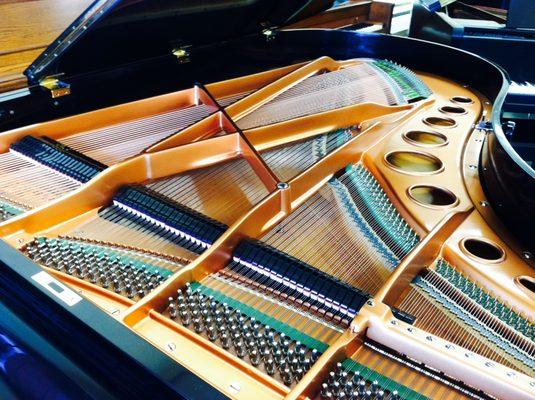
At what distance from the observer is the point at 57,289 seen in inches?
51.6

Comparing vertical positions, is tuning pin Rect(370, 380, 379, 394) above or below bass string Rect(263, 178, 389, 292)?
above

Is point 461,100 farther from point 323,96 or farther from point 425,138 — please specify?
point 323,96

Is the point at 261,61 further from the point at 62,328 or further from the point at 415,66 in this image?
the point at 62,328

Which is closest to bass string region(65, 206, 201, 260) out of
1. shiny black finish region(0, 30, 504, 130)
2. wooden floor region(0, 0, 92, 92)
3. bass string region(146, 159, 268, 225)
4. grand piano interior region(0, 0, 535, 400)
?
grand piano interior region(0, 0, 535, 400)

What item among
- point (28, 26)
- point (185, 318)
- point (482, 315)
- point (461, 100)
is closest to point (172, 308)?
point (185, 318)

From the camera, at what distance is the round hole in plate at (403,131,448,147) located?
9.37 feet

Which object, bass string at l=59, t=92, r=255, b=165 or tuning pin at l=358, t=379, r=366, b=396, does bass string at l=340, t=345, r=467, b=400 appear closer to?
tuning pin at l=358, t=379, r=366, b=396

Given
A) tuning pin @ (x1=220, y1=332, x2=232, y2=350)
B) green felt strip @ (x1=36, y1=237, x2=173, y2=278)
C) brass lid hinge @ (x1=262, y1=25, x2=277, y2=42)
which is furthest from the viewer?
brass lid hinge @ (x1=262, y1=25, x2=277, y2=42)

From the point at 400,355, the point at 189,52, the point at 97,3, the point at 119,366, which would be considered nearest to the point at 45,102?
the point at 97,3

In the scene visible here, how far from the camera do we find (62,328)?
Result: 4.17 ft

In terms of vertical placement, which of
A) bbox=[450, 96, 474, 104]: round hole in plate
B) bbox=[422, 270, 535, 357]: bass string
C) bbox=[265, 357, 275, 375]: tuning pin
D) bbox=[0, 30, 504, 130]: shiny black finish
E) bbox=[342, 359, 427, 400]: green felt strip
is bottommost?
bbox=[422, 270, 535, 357]: bass string

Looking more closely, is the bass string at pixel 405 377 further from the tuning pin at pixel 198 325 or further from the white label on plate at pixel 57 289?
the white label on plate at pixel 57 289

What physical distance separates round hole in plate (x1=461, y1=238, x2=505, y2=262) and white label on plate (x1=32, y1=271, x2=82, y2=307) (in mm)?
1423

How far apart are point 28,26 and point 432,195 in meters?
3.72
